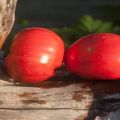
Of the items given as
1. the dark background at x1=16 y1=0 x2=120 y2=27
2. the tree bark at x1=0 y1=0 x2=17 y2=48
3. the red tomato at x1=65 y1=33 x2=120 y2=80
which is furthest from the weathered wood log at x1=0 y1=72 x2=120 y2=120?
the dark background at x1=16 y1=0 x2=120 y2=27

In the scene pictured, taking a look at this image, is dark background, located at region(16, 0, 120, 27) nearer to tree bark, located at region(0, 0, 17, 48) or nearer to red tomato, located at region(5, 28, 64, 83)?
tree bark, located at region(0, 0, 17, 48)

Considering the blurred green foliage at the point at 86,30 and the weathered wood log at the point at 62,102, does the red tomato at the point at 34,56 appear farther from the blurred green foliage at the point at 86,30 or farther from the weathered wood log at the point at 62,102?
the blurred green foliage at the point at 86,30

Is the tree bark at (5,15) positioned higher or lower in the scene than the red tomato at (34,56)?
higher

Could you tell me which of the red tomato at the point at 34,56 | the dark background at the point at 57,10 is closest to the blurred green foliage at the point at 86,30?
the dark background at the point at 57,10

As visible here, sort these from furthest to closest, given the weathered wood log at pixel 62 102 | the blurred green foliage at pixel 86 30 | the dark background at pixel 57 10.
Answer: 1. the dark background at pixel 57 10
2. the blurred green foliage at pixel 86 30
3. the weathered wood log at pixel 62 102

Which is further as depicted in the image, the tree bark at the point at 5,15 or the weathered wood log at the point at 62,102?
the tree bark at the point at 5,15

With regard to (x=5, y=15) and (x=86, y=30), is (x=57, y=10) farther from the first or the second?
(x=5, y=15)
